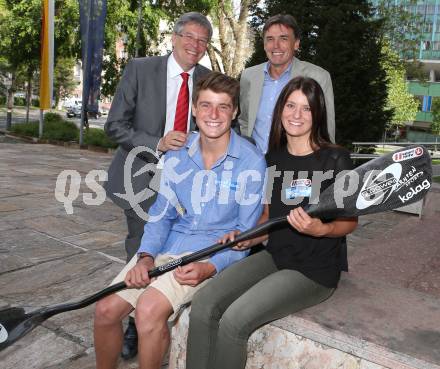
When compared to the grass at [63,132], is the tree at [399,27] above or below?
above

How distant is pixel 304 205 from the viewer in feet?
8.12

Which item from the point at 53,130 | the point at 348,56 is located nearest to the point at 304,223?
the point at 348,56

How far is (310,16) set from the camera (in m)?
16.1

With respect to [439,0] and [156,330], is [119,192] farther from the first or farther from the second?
[439,0]

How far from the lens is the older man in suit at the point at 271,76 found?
3.28 m

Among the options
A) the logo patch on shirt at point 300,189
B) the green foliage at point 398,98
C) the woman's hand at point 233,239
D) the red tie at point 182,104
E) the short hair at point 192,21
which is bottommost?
the woman's hand at point 233,239

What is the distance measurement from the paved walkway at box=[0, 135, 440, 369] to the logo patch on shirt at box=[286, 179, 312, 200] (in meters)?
0.58

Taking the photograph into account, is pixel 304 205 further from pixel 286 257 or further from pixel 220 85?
pixel 220 85

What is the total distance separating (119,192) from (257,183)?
3.65 feet

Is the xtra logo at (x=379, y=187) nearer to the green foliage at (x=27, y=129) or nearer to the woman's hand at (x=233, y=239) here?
the woman's hand at (x=233, y=239)

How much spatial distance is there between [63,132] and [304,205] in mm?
18257

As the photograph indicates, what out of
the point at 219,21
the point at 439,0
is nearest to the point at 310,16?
the point at 219,21

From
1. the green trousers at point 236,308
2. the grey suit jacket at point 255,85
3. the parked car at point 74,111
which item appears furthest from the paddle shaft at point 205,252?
the parked car at point 74,111

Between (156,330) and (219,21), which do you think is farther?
(219,21)
